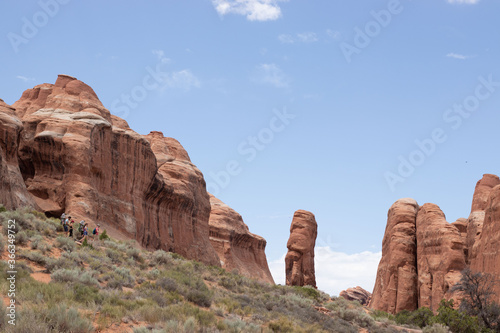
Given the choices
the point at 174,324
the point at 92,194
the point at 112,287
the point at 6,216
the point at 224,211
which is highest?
the point at 224,211

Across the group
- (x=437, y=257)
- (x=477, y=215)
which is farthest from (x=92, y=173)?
(x=477, y=215)

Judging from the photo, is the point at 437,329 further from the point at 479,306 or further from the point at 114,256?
the point at 114,256

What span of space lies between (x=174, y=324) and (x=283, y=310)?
10.3 m

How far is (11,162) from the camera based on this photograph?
112ft

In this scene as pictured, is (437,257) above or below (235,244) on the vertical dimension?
below

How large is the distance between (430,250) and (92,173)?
33.3 metres

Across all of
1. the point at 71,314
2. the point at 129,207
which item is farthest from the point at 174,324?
the point at 129,207

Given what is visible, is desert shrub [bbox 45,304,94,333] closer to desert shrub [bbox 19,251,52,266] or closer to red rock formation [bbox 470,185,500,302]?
desert shrub [bbox 19,251,52,266]

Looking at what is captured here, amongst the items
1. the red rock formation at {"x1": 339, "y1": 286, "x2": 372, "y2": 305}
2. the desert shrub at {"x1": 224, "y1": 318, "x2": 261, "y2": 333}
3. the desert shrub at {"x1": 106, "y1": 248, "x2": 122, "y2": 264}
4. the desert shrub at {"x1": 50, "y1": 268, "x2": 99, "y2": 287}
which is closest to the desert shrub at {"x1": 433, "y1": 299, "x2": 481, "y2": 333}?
the desert shrub at {"x1": 224, "y1": 318, "x2": 261, "y2": 333}

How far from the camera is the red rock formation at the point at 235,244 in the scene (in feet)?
235

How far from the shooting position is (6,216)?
22.7 meters

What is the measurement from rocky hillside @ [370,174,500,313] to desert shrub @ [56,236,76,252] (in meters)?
31.7

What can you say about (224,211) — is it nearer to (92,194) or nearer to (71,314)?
(92,194)

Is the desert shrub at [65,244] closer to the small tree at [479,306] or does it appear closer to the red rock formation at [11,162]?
the red rock formation at [11,162]
